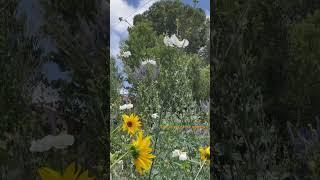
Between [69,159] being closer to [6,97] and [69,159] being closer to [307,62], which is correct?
[6,97]

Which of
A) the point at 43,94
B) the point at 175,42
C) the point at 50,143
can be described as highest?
the point at 175,42

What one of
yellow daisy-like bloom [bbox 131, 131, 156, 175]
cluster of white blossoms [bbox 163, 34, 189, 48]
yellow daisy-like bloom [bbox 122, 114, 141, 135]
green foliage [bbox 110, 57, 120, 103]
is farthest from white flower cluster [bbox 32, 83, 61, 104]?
green foliage [bbox 110, 57, 120, 103]

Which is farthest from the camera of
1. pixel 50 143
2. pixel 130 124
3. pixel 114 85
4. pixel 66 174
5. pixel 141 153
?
pixel 114 85

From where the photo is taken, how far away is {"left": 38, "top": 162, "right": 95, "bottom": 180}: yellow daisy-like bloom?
45.4 inches

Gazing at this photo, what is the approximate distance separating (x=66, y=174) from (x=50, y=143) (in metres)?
0.14

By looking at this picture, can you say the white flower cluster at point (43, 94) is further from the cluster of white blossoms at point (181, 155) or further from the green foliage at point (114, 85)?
the green foliage at point (114, 85)

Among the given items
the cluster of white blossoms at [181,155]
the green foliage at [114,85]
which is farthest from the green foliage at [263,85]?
the green foliage at [114,85]

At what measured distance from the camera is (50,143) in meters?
1.26

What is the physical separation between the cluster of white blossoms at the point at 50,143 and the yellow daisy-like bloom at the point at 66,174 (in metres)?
0.06

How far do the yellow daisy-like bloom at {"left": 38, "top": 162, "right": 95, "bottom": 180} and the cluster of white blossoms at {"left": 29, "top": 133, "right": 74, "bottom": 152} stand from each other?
6 cm

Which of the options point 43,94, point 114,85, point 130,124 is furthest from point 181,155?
point 114,85

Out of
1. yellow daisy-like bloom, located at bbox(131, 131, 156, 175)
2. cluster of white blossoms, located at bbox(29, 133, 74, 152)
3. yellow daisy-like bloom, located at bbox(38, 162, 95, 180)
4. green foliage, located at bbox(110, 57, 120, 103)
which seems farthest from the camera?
green foliage, located at bbox(110, 57, 120, 103)

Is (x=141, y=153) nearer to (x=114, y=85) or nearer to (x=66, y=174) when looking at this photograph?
(x=66, y=174)

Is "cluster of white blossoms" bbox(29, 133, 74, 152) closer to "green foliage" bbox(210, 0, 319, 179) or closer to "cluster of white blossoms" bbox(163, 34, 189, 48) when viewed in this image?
"green foliage" bbox(210, 0, 319, 179)
